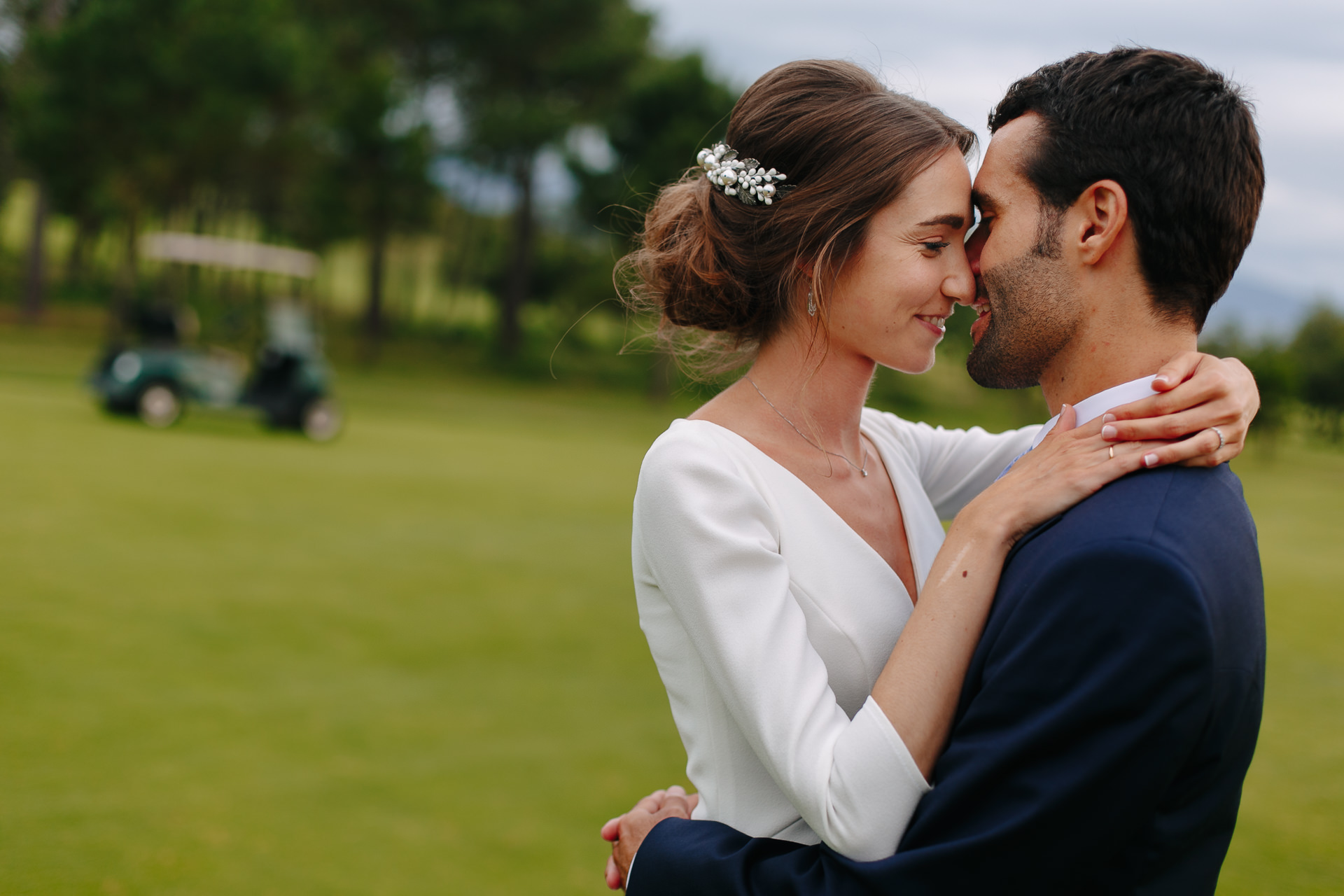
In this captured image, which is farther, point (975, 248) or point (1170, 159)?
point (975, 248)

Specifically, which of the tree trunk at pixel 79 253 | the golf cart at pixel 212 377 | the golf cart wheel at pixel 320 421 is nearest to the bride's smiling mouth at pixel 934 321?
the golf cart at pixel 212 377

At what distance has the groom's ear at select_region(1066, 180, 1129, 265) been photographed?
1506mm

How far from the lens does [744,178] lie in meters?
1.85

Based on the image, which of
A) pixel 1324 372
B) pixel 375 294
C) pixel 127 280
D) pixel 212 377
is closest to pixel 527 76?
pixel 375 294

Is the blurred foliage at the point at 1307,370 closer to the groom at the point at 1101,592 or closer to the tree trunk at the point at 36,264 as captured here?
the groom at the point at 1101,592

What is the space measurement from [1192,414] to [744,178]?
810 millimetres

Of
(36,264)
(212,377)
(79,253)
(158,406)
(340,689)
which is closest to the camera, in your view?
(340,689)

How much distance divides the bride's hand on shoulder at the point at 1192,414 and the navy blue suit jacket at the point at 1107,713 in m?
0.03

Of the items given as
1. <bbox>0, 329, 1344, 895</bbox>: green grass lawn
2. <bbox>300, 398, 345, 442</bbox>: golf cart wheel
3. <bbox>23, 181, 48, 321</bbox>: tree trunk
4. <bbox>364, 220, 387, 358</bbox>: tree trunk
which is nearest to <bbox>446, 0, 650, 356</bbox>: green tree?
<bbox>364, 220, 387, 358</bbox>: tree trunk

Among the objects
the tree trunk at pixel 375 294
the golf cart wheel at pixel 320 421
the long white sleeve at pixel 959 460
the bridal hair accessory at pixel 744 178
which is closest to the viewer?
the bridal hair accessory at pixel 744 178

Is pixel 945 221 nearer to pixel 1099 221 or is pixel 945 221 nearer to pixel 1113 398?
pixel 1099 221

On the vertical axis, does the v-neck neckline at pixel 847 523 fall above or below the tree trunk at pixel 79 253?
above

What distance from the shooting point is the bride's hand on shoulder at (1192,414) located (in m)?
1.38

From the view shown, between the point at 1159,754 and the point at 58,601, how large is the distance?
603 cm
